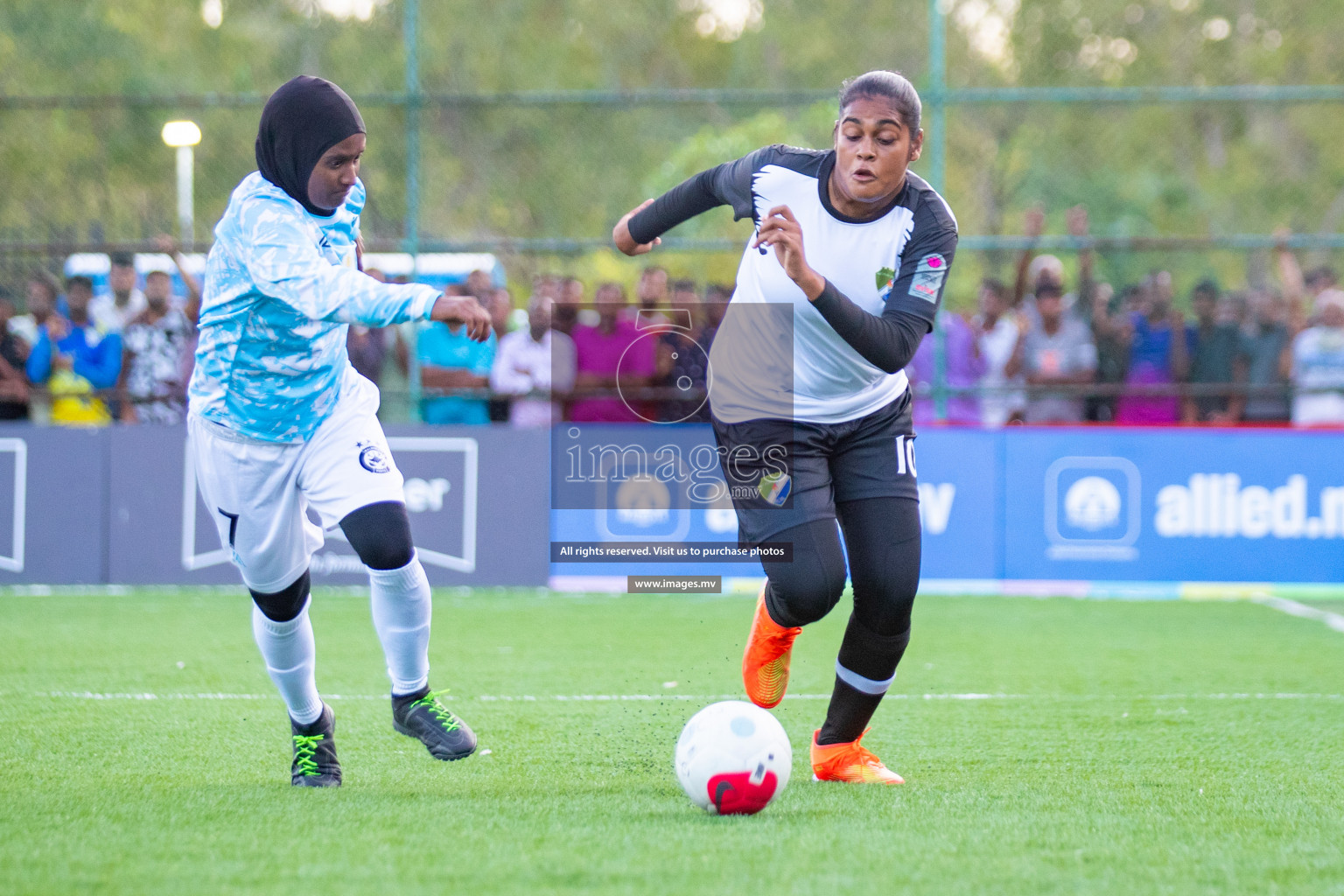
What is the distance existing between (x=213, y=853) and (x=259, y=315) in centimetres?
153

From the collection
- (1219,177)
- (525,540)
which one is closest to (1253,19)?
(1219,177)

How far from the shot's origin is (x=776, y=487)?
4629 mm

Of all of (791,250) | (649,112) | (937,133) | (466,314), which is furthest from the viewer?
(649,112)

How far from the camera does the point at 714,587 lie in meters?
5.87

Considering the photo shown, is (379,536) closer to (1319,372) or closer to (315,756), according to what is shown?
(315,756)

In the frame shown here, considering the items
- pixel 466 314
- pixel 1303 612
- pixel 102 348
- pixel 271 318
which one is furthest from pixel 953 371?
pixel 466 314

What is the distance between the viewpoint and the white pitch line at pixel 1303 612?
9.47 meters

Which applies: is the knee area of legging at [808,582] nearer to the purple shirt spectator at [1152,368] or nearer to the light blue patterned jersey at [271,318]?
the light blue patterned jersey at [271,318]

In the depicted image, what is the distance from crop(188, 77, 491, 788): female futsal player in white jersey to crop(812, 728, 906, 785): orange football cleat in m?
1.10

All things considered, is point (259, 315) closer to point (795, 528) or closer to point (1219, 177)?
point (795, 528)

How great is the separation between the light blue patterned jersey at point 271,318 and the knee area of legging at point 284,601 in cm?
45

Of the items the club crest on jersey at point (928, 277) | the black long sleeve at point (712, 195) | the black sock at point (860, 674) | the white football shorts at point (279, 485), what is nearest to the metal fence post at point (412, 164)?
the black long sleeve at point (712, 195)

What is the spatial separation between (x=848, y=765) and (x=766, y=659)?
0.41 m

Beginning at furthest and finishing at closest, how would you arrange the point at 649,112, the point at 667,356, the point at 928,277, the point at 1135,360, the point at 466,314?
the point at 649,112 → the point at 1135,360 → the point at 667,356 → the point at 928,277 → the point at 466,314
